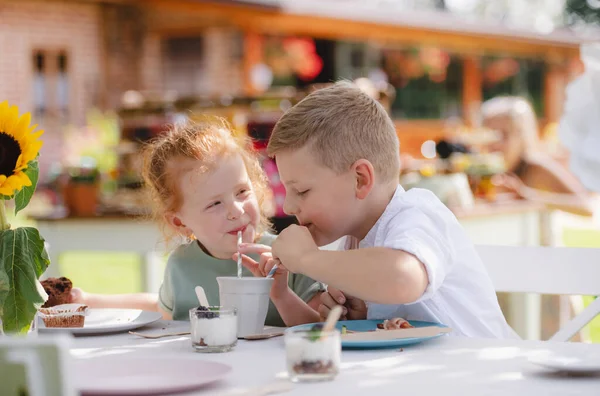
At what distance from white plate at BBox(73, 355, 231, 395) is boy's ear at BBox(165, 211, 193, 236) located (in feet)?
A: 3.09

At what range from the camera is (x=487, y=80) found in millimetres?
18062

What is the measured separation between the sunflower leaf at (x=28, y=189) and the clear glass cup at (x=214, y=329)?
1.29ft

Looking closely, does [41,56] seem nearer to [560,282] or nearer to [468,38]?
[468,38]

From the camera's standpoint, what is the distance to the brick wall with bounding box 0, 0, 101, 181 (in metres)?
12.6

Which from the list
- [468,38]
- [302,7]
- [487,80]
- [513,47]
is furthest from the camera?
[487,80]

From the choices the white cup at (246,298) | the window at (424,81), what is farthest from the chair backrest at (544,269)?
the window at (424,81)

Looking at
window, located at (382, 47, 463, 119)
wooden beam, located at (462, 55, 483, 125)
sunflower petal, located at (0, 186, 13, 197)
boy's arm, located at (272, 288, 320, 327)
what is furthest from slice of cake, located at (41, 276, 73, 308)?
wooden beam, located at (462, 55, 483, 125)

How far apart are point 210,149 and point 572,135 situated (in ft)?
3.43

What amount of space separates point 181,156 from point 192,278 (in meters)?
0.33

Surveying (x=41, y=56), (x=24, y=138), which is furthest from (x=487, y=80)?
(x=24, y=138)

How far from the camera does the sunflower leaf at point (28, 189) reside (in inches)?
66.6

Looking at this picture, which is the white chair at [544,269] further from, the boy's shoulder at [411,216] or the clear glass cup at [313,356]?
the clear glass cup at [313,356]

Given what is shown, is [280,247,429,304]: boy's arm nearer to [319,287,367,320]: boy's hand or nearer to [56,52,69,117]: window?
[319,287,367,320]: boy's hand

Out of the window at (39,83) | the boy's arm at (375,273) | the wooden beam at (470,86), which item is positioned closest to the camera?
the boy's arm at (375,273)
